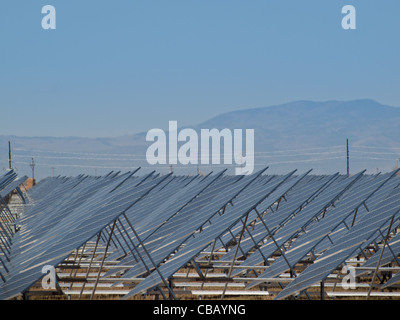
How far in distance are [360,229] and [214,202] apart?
2.54 m

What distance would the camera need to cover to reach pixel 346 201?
14.9 m

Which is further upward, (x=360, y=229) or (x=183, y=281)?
(x=360, y=229)

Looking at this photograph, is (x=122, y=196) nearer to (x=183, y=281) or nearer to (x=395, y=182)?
(x=183, y=281)

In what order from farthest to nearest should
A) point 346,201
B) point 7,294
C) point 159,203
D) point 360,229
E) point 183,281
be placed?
point 159,203, point 183,281, point 346,201, point 360,229, point 7,294
